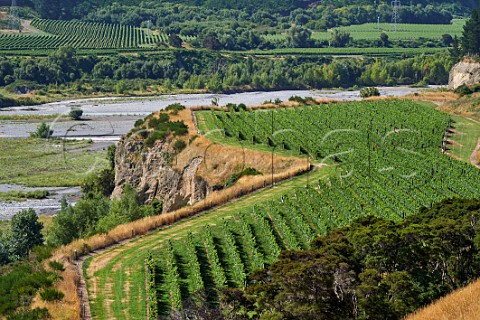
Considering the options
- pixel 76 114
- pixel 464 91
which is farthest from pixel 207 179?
pixel 76 114

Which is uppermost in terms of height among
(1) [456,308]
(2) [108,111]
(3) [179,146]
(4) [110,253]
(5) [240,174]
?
(1) [456,308]

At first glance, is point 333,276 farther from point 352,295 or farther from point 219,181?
point 219,181

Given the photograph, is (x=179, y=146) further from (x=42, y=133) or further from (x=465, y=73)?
(x=465, y=73)

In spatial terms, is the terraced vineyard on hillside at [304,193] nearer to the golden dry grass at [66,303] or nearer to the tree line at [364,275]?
the golden dry grass at [66,303]

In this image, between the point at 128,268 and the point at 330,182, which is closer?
the point at 128,268

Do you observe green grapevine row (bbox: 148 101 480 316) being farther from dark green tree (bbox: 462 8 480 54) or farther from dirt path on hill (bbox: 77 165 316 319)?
dark green tree (bbox: 462 8 480 54)

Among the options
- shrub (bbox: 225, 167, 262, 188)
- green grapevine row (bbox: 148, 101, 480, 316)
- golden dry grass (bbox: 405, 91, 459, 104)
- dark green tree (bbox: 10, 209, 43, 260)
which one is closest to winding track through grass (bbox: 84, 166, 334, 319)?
green grapevine row (bbox: 148, 101, 480, 316)
